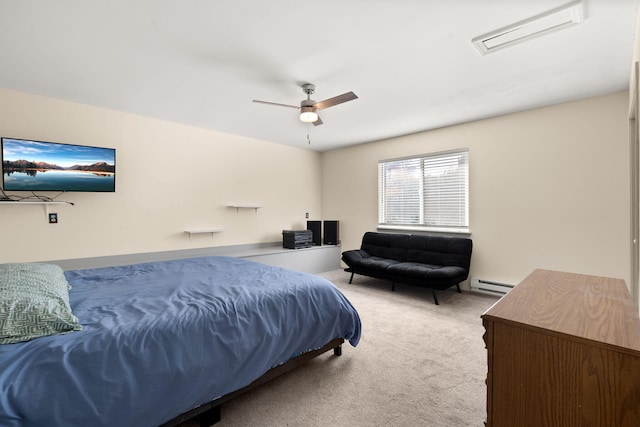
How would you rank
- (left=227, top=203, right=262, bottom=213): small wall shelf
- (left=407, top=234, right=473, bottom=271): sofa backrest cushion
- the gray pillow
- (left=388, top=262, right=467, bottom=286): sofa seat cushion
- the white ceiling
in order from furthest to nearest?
1. (left=227, top=203, right=262, bottom=213): small wall shelf
2. (left=407, top=234, right=473, bottom=271): sofa backrest cushion
3. (left=388, top=262, right=467, bottom=286): sofa seat cushion
4. the white ceiling
5. the gray pillow

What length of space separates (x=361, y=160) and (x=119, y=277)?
4.41 metres

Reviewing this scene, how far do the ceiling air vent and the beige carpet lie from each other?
100 inches

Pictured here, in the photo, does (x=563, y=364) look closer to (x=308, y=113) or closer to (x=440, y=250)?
(x=308, y=113)

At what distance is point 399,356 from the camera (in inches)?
98.1

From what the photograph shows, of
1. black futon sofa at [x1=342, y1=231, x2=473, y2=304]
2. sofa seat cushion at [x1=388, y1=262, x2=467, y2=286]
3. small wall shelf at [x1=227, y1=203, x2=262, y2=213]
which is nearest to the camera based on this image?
sofa seat cushion at [x1=388, y1=262, x2=467, y2=286]

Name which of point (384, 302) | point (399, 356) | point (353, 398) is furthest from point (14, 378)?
point (384, 302)

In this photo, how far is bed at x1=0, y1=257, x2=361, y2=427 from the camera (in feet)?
3.86

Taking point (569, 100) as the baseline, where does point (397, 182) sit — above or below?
below

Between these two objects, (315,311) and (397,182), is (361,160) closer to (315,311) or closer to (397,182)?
(397,182)

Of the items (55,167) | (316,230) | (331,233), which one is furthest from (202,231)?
(331,233)

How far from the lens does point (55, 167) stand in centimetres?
326

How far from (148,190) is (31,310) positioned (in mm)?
2968

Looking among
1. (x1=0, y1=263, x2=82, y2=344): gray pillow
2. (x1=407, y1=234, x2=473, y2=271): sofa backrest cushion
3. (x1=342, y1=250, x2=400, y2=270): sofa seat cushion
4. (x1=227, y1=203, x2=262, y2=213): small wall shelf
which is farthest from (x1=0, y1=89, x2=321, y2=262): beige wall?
(x1=407, y1=234, x2=473, y2=271): sofa backrest cushion

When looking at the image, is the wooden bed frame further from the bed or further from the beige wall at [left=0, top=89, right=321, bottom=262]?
the beige wall at [left=0, top=89, right=321, bottom=262]
